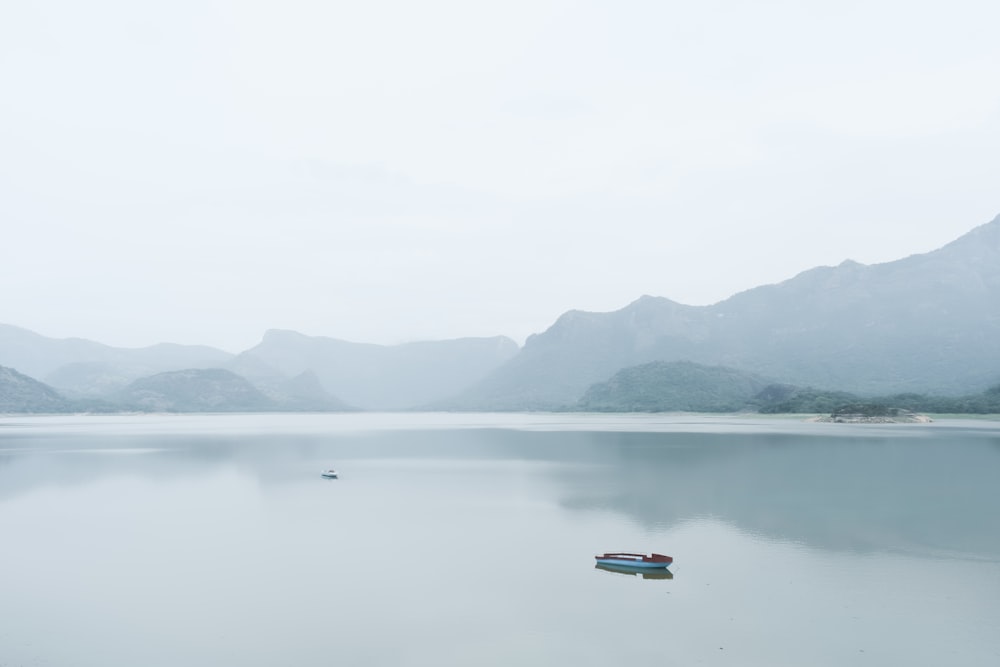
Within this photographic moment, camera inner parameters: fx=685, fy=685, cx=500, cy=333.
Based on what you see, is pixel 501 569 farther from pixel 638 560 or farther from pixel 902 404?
pixel 902 404

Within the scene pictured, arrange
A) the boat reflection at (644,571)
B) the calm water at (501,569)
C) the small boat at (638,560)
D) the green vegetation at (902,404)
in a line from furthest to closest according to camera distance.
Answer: the green vegetation at (902,404) → the small boat at (638,560) → the boat reflection at (644,571) → the calm water at (501,569)

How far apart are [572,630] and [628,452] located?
65.7 metres

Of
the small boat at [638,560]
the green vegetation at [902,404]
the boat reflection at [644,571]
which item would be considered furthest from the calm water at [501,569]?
the green vegetation at [902,404]

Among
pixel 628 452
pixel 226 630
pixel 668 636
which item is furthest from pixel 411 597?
pixel 628 452

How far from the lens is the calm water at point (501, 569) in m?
19.5

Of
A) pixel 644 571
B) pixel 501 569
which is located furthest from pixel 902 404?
pixel 501 569

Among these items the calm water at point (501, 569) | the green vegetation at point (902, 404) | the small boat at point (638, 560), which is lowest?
the calm water at point (501, 569)

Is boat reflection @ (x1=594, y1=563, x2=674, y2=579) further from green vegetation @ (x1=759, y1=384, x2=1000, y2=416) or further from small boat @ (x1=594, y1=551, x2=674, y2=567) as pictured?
green vegetation @ (x1=759, y1=384, x2=1000, y2=416)

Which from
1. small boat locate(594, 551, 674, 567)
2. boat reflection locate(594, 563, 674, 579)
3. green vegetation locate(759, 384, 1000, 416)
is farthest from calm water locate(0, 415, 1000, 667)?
green vegetation locate(759, 384, 1000, 416)

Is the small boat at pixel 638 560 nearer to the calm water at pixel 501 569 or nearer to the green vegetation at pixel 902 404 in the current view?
the calm water at pixel 501 569

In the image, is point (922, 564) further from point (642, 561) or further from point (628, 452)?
point (628, 452)

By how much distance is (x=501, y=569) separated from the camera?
28562mm

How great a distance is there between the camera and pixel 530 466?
70.4 meters

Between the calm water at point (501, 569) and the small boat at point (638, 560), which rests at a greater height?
the small boat at point (638, 560)
